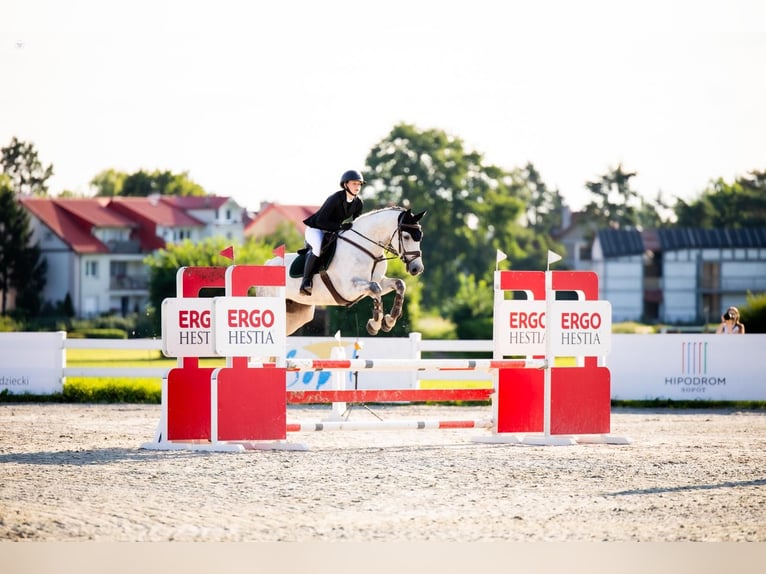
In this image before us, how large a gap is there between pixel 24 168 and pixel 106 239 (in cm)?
1872

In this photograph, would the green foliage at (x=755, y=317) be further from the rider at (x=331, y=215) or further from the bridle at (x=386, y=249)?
the rider at (x=331, y=215)

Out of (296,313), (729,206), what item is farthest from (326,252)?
(729,206)

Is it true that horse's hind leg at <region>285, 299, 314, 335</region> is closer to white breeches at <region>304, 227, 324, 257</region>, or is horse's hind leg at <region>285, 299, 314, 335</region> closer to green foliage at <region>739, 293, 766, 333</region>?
white breeches at <region>304, 227, 324, 257</region>

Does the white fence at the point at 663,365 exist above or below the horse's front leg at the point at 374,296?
below

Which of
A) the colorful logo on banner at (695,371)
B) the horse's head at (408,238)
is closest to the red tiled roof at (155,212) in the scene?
the colorful logo on banner at (695,371)

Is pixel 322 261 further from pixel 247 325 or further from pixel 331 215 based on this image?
pixel 247 325

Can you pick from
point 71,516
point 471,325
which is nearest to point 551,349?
point 71,516

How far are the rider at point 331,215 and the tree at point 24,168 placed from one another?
69.5 meters

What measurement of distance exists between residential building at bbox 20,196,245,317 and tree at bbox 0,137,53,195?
1205 cm

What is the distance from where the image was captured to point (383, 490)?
7801 millimetres

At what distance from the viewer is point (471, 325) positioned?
35375mm

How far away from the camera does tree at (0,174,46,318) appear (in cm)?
6038

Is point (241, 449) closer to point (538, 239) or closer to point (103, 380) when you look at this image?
point (103, 380)

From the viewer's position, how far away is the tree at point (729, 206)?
79062 mm
